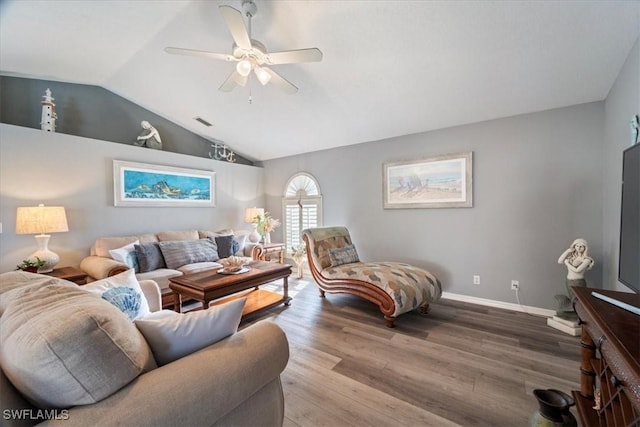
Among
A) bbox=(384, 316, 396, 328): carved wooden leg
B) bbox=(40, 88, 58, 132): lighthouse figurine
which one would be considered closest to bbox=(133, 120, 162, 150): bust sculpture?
bbox=(40, 88, 58, 132): lighthouse figurine

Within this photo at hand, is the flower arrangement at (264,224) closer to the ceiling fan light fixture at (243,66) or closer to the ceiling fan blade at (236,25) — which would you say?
the ceiling fan light fixture at (243,66)

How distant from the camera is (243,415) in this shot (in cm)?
103

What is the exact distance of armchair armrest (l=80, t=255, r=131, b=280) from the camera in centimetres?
297

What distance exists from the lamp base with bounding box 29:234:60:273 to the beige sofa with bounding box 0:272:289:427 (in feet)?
8.79

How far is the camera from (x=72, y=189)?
341cm

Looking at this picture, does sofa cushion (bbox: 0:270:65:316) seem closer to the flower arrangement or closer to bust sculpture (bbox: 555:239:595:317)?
the flower arrangement

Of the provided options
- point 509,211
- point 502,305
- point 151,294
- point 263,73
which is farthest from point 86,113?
point 502,305

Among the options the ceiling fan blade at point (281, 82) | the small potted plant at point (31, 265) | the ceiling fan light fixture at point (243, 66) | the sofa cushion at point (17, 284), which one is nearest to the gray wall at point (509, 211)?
the ceiling fan blade at point (281, 82)

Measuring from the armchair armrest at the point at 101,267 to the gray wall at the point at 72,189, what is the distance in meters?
0.41

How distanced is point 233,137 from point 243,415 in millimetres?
4793

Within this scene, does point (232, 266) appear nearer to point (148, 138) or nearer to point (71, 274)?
point (71, 274)

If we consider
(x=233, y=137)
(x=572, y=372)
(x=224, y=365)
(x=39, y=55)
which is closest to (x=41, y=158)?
(x=39, y=55)

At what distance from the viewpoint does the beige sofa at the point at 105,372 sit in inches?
27.7

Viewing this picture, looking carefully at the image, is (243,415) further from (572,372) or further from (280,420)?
(572,372)
